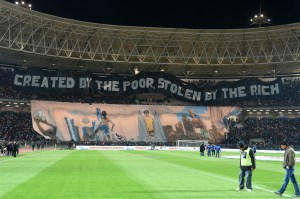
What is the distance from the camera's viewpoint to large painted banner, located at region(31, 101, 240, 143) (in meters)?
74.4

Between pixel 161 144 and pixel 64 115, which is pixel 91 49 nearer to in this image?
pixel 64 115

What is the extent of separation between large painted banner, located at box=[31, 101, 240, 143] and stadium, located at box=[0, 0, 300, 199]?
0.20 metres

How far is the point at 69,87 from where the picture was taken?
79375mm

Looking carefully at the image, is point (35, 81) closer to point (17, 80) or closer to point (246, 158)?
point (17, 80)

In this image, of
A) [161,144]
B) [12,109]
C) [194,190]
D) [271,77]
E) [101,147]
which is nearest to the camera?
[194,190]

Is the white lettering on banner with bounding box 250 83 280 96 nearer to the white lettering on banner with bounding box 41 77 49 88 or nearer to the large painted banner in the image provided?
the large painted banner

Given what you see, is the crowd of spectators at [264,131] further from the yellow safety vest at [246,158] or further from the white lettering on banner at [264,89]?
the yellow safety vest at [246,158]

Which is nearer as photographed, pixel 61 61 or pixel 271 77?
pixel 61 61

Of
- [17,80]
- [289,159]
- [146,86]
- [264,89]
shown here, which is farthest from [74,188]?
[264,89]

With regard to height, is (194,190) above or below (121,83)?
below

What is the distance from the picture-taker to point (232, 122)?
268 feet

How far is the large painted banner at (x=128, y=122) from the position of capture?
74438mm

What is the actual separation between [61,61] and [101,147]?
22.6m

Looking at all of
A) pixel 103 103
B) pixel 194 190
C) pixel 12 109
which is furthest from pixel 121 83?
pixel 194 190
